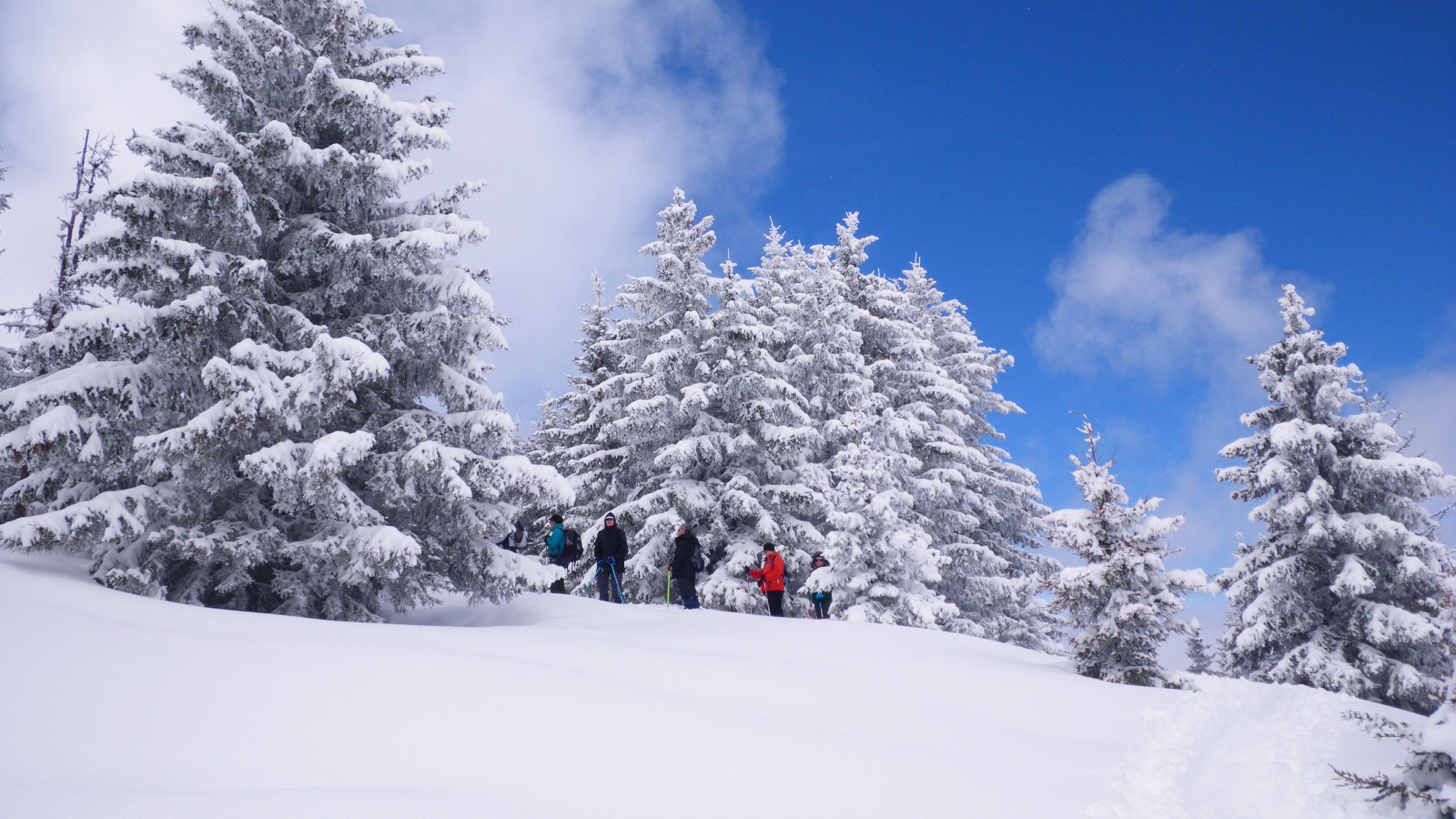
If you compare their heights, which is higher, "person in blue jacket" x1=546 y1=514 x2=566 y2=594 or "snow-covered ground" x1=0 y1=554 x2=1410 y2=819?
"person in blue jacket" x1=546 y1=514 x2=566 y2=594

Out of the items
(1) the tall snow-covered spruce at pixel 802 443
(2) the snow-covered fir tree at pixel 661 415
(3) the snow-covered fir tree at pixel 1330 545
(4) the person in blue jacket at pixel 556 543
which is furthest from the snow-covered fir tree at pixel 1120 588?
(4) the person in blue jacket at pixel 556 543

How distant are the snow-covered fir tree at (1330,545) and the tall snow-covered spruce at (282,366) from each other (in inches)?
697

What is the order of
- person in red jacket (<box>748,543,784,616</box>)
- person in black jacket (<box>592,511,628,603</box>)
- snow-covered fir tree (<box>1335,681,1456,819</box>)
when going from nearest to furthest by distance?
snow-covered fir tree (<box>1335,681,1456,819</box>)
person in red jacket (<box>748,543,784,616</box>)
person in black jacket (<box>592,511,628,603</box>)

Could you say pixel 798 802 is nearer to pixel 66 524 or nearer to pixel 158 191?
pixel 66 524

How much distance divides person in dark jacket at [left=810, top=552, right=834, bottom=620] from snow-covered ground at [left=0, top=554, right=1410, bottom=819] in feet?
26.0

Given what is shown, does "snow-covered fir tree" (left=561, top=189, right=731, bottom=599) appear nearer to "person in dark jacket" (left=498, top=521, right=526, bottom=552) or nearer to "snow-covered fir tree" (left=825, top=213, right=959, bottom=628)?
"person in dark jacket" (left=498, top=521, right=526, bottom=552)

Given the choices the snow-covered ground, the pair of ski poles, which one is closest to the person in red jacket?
the pair of ski poles

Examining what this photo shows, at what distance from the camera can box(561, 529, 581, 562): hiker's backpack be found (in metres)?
17.5

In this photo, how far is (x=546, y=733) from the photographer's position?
507 centimetres

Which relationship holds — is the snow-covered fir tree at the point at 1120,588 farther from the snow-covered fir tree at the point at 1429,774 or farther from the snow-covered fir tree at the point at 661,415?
the snow-covered fir tree at the point at 661,415

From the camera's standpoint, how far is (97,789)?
3.23 metres

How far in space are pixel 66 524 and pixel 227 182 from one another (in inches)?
175

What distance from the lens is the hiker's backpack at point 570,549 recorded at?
57.5 feet

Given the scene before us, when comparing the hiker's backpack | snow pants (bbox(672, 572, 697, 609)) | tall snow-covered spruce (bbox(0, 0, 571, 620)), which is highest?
tall snow-covered spruce (bbox(0, 0, 571, 620))
